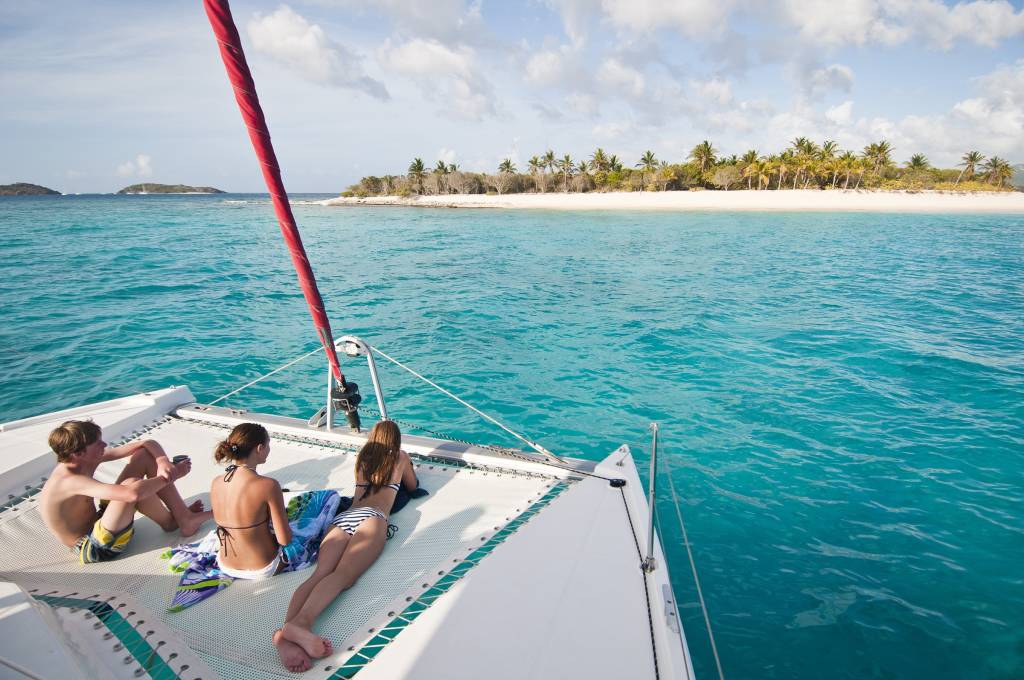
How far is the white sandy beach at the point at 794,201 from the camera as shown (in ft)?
209

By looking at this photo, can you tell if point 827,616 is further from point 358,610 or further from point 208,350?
point 208,350

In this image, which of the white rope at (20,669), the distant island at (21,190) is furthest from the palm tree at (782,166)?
the distant island at (21,190)

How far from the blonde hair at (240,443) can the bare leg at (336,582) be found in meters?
0.98

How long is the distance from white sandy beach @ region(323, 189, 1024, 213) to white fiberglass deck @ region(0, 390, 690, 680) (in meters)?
72.0

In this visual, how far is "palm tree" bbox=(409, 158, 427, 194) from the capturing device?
108 meters

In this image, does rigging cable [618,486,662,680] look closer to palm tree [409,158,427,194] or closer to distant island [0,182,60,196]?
palm tree [409,158,427,194]

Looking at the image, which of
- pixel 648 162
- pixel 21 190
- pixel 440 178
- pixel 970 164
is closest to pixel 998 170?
pixel 970 164

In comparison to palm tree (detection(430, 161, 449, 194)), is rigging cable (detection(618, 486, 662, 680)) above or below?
below

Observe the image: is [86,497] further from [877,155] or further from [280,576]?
[877,155]

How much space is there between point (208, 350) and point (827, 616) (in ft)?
44.7

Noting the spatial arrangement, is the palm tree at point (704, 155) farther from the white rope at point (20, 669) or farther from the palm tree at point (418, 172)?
the white rope at point (20, 669)

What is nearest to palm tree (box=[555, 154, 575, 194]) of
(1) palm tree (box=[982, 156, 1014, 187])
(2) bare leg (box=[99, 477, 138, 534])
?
(1) palm tree (box=[982, 156, 1014, 187])

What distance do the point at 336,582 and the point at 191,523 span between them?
171 cm

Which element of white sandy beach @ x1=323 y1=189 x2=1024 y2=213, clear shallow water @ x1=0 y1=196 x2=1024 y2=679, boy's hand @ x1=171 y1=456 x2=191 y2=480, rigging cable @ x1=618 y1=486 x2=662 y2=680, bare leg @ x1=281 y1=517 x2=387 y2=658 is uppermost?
white sandy beach @ x1=323 y1=189 x2=1024 y2=213
